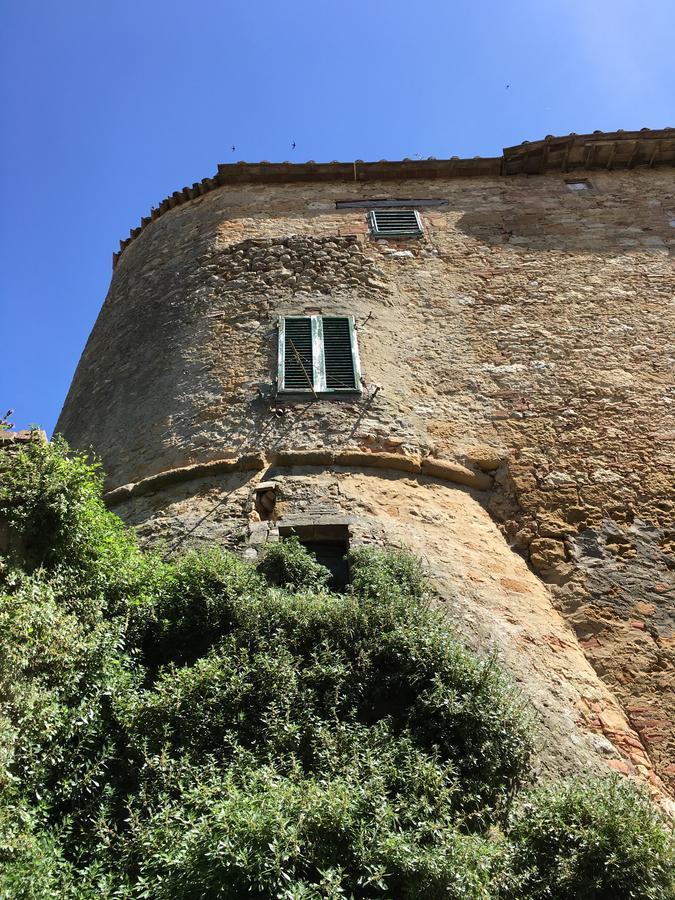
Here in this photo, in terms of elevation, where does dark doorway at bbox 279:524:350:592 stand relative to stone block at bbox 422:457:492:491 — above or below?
below

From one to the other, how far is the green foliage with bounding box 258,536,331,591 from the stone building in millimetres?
423

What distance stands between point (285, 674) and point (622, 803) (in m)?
1.97

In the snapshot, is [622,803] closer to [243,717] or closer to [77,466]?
[243,717]

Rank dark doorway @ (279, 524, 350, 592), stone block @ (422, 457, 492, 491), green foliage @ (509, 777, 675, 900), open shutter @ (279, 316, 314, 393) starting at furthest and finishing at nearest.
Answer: open shutter @ (279, 316, 314, 393)
stone block @ (422, 457, 492, 491)
dark doorway @ (279, 524, 350, 592)
green foliage @ (509, 777, 675, 900)

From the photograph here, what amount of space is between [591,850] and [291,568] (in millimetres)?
2918

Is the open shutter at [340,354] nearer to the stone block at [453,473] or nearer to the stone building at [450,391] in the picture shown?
the stone building at [450,391]

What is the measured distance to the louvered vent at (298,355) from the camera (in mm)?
8547

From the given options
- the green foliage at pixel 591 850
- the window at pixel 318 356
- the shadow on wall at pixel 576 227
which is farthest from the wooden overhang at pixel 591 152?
the green foliage at pixel 591 850

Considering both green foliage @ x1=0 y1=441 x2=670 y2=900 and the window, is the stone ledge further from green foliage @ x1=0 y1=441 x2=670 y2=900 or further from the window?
green foliage @ x1=0 y1=441 x2=670 y2=900

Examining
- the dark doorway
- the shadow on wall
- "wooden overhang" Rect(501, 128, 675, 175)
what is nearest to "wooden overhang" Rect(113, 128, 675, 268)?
"wooden overhang" Rect(501, 128, 675, 175)

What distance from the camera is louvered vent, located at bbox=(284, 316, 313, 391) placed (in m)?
8.55

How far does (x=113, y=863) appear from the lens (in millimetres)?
4148

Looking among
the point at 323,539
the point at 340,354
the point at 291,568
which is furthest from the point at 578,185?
the point at 291,568

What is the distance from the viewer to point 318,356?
8812mm
